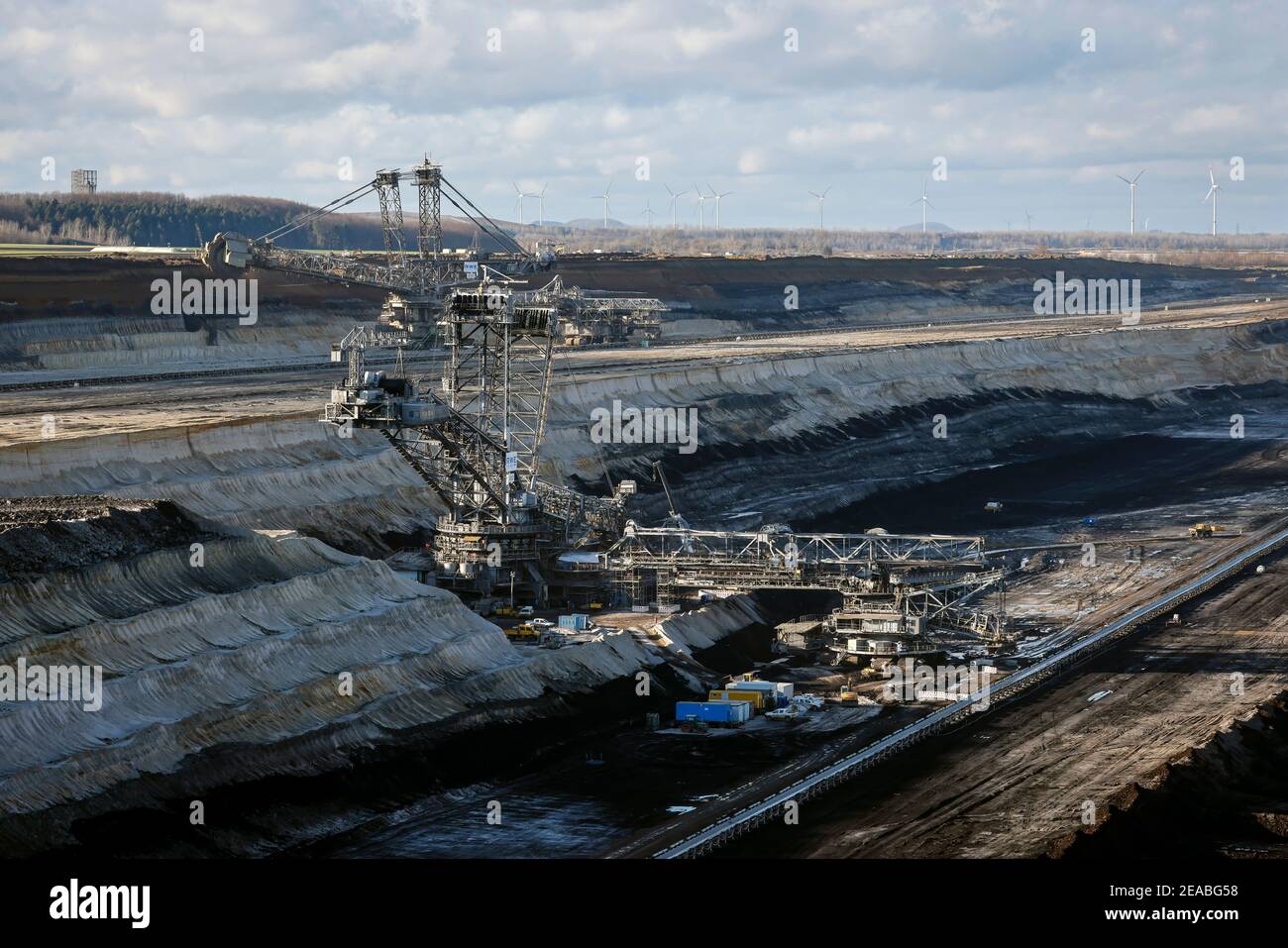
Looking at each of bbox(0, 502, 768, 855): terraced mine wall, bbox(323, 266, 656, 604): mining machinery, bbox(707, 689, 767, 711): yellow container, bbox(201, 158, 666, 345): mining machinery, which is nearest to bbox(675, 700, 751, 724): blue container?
bbox(707, 689, 767, 711): yellow container

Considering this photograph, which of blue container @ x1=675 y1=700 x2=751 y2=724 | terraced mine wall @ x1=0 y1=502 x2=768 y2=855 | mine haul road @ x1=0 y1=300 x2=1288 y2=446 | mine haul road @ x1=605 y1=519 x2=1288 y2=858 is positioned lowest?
mine haul road @ x1=605 y1=519 x2=1288 y2=858

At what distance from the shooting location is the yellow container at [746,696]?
73125mm

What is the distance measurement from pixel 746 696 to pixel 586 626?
31.8ft

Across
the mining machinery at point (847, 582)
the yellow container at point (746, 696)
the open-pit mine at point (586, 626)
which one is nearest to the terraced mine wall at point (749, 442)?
the open-pit mine at point (586, 626)

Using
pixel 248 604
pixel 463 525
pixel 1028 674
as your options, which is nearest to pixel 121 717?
pixel 248 604

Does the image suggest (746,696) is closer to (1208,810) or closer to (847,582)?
(847,582)

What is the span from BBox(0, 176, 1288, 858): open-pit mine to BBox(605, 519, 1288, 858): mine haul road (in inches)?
7.7

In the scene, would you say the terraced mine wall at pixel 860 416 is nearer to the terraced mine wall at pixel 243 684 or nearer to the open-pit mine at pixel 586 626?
the open-pit mine at pixel 586 626

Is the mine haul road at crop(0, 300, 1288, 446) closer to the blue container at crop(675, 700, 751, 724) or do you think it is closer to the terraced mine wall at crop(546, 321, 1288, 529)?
the terraced mine wall at crop(546, 321, 1288, 529)

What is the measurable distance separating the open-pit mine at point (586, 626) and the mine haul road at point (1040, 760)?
196 millimetres

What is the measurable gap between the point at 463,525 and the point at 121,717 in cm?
2823

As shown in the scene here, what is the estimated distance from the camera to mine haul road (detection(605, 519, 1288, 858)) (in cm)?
5653

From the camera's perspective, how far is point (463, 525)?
3332 inches
